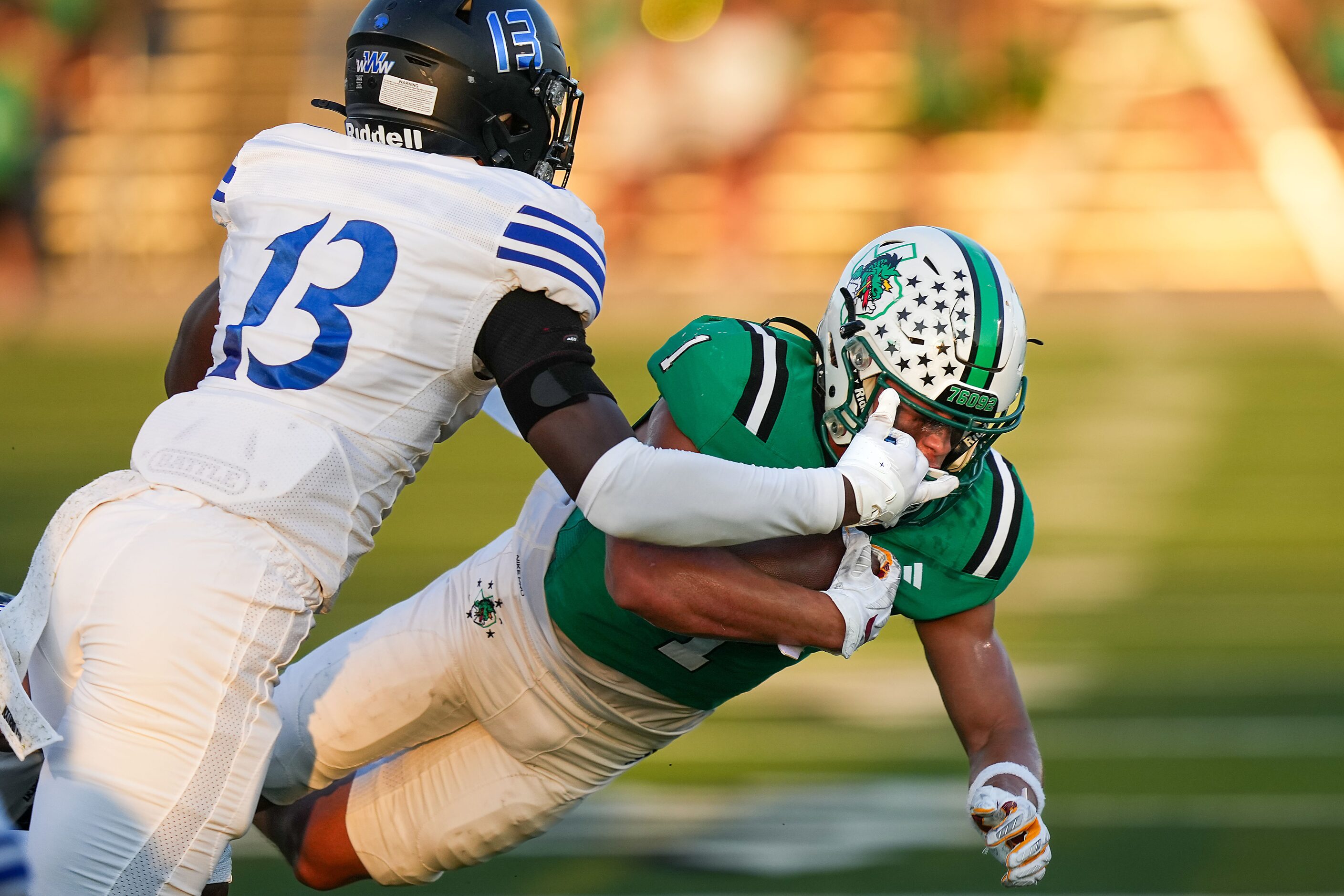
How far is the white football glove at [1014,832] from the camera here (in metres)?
2.40

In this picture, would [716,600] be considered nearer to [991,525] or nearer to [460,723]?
[991,525]

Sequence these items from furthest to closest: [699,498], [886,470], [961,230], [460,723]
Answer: [961,230]
[460,723]
[886,470]
[699,498]

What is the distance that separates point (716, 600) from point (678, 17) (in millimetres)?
15998

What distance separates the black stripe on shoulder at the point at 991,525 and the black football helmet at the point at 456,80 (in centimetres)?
102

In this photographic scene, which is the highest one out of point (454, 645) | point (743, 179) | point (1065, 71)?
point (1065, 71)

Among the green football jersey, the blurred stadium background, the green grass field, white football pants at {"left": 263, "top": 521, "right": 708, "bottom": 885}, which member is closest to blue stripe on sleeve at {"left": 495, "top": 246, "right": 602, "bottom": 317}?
the green football jersey

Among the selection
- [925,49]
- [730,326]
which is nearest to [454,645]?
[730,326]

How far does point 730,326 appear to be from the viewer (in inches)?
103

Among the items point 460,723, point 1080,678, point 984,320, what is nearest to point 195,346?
point 460,723

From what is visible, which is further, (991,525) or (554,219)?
(991,525)

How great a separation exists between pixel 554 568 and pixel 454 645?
264 mm

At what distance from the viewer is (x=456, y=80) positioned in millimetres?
2568

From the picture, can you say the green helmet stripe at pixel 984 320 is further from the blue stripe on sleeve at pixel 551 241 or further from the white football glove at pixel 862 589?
the blue stripe on sleeve at pixel 551 241

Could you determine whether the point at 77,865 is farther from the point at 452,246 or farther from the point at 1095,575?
the point at 1095,575
